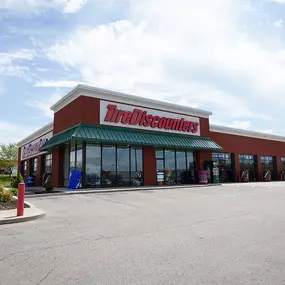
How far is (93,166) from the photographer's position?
20656 mm

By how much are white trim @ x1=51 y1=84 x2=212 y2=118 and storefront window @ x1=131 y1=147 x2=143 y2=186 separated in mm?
4220

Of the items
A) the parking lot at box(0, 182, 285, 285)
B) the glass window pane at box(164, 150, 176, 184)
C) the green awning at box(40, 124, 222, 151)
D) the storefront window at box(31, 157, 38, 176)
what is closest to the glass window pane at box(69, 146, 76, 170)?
the green awning at box(40, 124, 222, 151)

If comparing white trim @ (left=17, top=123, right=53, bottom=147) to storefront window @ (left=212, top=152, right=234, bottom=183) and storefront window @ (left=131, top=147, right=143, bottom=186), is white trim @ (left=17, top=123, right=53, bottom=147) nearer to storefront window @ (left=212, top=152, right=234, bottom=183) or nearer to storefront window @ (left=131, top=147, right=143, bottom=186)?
storefront window @ (left=131, top=147, right=143, bottom=186)

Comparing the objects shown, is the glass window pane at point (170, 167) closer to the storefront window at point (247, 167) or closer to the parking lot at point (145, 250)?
the storefront window at point (247, 167)

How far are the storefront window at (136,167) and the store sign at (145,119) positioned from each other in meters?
2.17

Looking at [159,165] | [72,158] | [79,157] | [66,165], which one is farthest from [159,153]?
[66,165]

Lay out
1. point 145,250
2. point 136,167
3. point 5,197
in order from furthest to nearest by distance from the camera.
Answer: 1. point 136,167
2. point 5,197
3. point 145,250

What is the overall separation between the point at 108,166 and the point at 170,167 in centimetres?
658

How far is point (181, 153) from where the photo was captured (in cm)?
2605

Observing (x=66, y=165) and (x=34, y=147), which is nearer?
(x=66, y=165)

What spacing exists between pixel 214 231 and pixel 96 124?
15.7 metres

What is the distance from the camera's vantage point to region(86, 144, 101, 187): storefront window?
20.4 m

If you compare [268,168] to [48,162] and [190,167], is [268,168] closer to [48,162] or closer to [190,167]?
[190,167]

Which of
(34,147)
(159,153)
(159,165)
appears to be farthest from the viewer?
(34,147)
